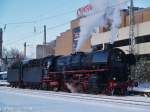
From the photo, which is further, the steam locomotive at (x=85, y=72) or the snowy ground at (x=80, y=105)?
the steam locomotive at (x=85, y=72)

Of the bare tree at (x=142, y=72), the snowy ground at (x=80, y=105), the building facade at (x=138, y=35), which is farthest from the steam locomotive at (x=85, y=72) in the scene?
the building facade at (x=138, y=35)

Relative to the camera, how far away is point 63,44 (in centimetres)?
8869

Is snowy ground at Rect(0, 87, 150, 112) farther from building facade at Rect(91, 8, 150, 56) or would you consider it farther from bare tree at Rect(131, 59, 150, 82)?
building facade at Rect(91, 8, 150, 56)

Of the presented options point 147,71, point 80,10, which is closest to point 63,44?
point 80,10

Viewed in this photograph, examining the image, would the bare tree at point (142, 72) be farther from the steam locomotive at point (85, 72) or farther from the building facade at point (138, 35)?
the steam locomotive at point (85, 72)

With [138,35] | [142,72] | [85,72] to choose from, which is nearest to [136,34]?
[138,35]

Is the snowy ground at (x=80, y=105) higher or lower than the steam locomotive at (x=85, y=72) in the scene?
lower

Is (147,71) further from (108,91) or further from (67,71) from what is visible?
(108,91)

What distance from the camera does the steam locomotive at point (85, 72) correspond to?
87.6ft

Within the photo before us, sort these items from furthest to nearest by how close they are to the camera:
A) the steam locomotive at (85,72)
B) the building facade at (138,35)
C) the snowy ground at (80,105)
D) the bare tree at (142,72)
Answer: the building facade at (138,35), the bare tree at (142,72), the steam locomotive at (85,72), the snowy ground at (80,105)

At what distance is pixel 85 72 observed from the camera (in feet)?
94.5

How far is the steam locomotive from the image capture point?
87.6 ft

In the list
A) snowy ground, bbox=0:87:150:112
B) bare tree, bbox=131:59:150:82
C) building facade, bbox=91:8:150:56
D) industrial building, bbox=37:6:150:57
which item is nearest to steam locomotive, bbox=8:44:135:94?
snowy ground, bbox=0:87:150:112

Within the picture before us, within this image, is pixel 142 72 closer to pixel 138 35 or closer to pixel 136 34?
pixel 138 35
